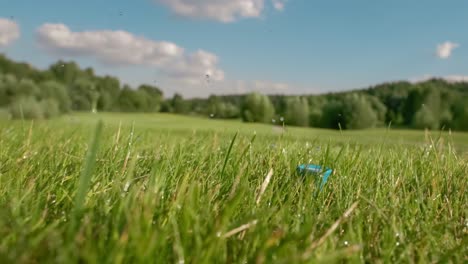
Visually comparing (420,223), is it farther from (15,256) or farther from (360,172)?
(15,256)

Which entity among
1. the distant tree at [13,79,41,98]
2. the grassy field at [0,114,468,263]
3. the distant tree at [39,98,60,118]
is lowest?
the distant tree at [39,98,60,118]

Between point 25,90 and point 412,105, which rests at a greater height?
point 412,105

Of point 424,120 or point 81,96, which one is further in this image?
point 424,120

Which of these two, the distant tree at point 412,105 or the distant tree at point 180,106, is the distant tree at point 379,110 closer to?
the distant tree at point 412,105

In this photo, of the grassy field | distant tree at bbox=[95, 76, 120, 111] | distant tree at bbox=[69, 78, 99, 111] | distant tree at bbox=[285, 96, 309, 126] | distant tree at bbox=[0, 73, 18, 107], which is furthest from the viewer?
distant tree at bbox=[95, 76, 120, 111]

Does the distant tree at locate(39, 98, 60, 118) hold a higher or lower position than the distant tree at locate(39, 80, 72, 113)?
lower

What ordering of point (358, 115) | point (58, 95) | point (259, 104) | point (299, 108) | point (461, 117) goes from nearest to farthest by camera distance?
point (358, 115), point (461, 117), point (299, 108), point (58, 95), point (259, 104)

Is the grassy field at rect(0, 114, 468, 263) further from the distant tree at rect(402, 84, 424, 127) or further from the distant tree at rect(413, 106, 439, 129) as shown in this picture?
the distant tree at rect(402, 84, 424, 127)

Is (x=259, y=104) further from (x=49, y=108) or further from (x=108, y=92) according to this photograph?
(x=108, y=92)

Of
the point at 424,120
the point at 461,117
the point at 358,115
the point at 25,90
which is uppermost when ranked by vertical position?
the point at 25,90

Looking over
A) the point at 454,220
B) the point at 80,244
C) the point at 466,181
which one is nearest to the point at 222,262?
the point at 80,244

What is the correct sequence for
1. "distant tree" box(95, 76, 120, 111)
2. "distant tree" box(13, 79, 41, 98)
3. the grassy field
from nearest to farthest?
the grassy field
"distant tree" box(13, 79, 41, 98)
"distant tree" box(95, 76, 120, 111)

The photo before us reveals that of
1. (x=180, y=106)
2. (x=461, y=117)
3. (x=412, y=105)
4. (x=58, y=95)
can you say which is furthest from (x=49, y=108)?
(x=412, y=105)

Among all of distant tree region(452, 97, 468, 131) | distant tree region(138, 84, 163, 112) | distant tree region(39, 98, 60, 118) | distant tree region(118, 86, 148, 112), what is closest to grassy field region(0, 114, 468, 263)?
distant tree region(39, 98, 60, 118)
